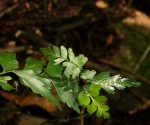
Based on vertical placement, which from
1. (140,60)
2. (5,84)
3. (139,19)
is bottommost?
(140,60)

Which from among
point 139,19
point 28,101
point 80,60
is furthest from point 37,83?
point 139,19

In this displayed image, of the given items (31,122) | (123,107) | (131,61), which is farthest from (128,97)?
(31,122)

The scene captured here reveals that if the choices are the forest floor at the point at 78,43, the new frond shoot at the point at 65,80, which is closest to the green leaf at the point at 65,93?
the new frond shoot at the point at 65,80

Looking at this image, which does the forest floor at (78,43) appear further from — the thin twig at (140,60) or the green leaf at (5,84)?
the green leaf at (5,84)

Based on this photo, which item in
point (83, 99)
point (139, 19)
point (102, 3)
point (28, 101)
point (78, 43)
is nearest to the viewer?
point (83, 99)

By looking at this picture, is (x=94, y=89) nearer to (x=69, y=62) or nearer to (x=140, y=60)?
(x=69, y=62)

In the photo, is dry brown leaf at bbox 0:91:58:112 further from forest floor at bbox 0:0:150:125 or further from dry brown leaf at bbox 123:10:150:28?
dry brown leaf at bbox 123:10:150:28

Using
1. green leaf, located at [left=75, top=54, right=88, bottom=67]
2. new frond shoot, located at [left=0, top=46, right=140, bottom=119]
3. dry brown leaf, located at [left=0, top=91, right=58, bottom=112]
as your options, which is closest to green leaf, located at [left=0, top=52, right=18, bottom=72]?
new frond shoot, located at [left=0, top=46, right=140, bottom=119]
